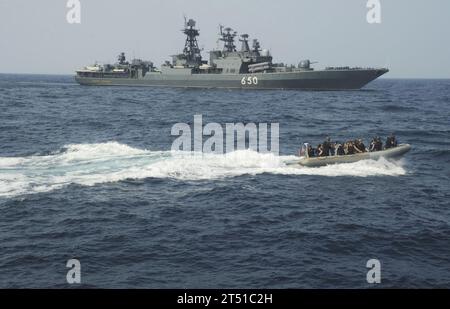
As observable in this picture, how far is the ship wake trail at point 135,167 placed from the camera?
26.4 metres

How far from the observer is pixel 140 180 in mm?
27141

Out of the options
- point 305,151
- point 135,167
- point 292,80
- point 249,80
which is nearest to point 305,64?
point 292,80

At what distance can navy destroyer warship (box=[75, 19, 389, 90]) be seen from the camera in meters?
101

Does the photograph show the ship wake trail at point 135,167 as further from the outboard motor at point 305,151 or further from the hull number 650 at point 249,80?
the hull number 650 at point 249,80

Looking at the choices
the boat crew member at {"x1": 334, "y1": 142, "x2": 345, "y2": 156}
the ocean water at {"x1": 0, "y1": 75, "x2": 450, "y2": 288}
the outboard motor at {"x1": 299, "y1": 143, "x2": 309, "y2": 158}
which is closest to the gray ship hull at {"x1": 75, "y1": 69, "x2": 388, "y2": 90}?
the ocean water at {"x1": 0, "y1": 75, "x2": 450, "y2": 288}

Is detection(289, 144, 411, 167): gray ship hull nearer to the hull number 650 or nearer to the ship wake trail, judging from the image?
the ship wake trail

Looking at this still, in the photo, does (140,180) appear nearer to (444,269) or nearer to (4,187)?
(4,187)

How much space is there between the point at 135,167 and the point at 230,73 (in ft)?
267

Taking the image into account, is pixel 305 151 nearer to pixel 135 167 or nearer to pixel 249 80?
pixel 135 167

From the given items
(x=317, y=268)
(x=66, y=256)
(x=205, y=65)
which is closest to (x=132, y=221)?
(x=66, y=256)

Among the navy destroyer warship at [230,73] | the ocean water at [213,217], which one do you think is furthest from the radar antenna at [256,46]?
the ocean water at [213,217]

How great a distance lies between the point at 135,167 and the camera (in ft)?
99.1

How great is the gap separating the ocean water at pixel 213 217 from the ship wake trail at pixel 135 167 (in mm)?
119
